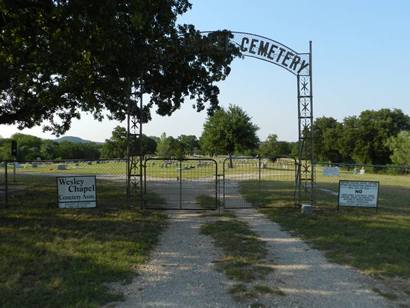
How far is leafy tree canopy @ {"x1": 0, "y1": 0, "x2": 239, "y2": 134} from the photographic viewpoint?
9.96m

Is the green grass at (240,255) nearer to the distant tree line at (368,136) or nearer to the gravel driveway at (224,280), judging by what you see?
the gravel driveway at (224,280)

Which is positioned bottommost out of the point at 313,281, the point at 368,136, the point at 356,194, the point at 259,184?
the point at 313,281

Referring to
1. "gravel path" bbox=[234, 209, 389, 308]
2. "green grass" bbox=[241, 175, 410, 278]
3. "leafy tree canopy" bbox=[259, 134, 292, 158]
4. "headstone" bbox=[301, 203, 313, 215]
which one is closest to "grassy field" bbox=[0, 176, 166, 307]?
"gravel path" bbox=[234, 209, 389, 308]

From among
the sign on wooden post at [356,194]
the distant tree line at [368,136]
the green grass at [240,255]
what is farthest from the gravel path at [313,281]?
the distant tree line at [368,136]

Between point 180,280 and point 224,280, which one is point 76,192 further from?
point 224,280

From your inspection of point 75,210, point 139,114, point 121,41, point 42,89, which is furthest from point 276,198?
point 42,89

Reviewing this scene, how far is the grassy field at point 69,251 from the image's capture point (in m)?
5.50

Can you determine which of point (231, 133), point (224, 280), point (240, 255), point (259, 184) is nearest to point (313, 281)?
point (224, 280)

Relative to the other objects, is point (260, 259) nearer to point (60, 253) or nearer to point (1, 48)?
point (60, 253)

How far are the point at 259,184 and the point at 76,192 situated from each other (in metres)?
11.8

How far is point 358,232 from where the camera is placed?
9.88 meters

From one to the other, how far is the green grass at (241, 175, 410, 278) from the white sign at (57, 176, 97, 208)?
520 centimetres

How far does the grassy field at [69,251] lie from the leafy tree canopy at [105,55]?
371 centimetres

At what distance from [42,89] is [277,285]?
14.3 meters
